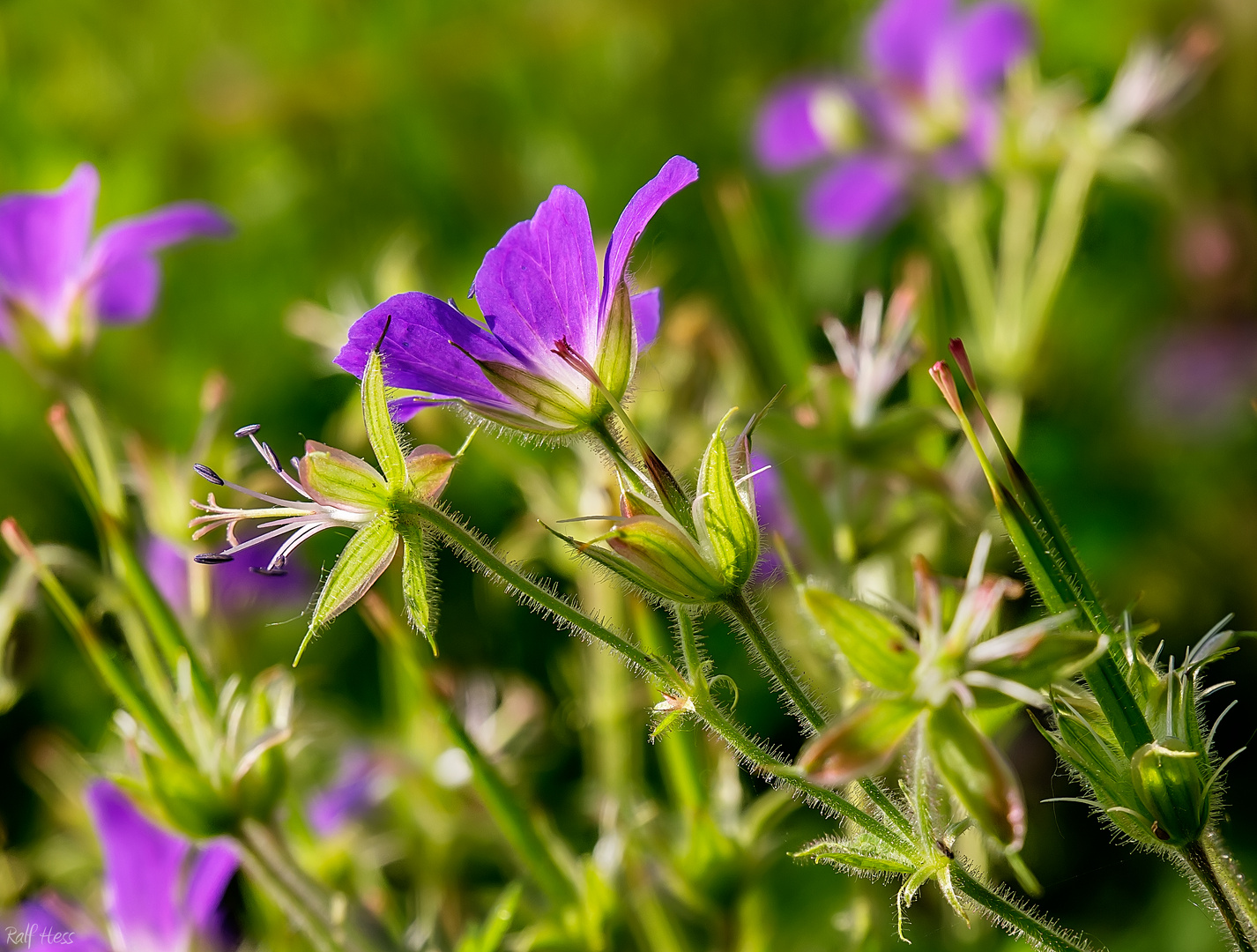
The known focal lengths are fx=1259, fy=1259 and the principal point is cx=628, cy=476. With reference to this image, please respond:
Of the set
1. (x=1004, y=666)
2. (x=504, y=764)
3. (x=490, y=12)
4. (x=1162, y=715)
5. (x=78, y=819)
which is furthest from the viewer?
(x=490, y=12)

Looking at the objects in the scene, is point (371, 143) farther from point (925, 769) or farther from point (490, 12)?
point (925, 769)

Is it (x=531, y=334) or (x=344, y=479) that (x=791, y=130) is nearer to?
(x=531, y=334)

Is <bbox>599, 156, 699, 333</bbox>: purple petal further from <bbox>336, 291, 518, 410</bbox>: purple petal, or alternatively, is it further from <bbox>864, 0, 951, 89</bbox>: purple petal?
<bbox>864, 0, 951, 89</bbox>: purple petal

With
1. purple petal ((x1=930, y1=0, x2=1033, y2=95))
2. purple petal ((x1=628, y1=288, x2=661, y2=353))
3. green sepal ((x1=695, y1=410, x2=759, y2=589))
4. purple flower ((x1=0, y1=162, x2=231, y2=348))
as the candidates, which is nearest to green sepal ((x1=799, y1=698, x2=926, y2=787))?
green sepal ((x1=695, y1=410, x2=759, y2=589))

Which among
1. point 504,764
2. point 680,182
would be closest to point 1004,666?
point 680,182

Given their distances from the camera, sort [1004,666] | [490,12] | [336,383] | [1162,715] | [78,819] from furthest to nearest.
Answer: [490,12]
[336,383]
[78,819]
[1162,715]
[1004,666]

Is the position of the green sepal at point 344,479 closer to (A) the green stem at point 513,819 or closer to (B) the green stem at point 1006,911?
(A) the green stem at point 513,819

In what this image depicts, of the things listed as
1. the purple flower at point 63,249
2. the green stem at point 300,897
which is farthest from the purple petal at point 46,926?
the purple flower at point 63,249

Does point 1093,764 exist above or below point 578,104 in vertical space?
below
